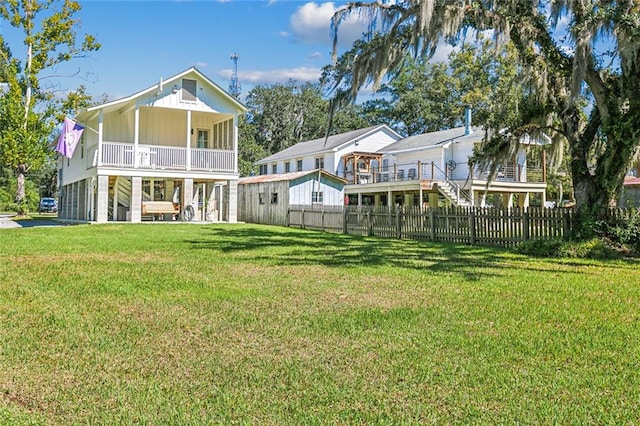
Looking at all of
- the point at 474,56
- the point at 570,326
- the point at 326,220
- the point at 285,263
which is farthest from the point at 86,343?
the point at 474,56

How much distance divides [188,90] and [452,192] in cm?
1370

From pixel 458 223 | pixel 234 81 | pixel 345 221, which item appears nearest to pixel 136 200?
pixel 345 221

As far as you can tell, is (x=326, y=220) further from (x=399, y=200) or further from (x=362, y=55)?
(x=399, y=200)

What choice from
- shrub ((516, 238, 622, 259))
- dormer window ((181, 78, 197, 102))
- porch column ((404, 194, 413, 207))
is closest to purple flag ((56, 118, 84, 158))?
dormer window ((181, 78, 197, 102))

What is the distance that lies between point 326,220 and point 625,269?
1299 cm

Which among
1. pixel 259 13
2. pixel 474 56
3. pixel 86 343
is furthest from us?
pixel 474 56

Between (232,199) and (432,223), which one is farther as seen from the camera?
→ (232,199)

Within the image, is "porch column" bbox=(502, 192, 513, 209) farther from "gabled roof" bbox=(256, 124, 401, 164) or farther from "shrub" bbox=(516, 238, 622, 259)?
"shrub" bbox=(516, 238, 622, 259)

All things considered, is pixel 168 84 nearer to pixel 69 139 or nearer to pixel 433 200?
pixel 69 139

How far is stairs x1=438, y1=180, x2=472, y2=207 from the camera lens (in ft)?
83.3


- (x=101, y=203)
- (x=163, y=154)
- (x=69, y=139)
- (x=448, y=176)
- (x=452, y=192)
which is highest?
(x=69, y=139)

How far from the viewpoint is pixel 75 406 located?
9.75 ft

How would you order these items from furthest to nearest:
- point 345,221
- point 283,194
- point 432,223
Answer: point 283,194, point 345,221, point 432,223

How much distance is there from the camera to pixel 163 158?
21672mm
